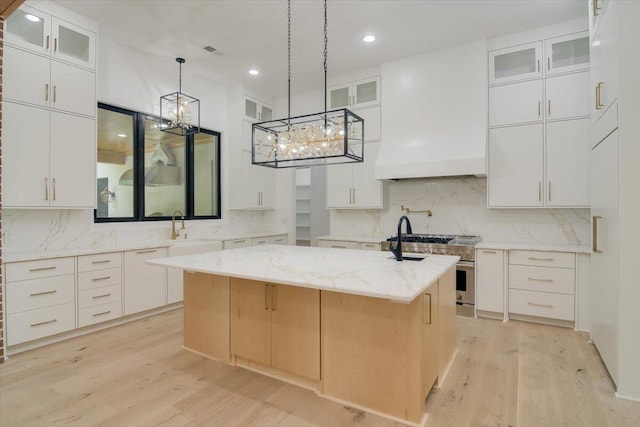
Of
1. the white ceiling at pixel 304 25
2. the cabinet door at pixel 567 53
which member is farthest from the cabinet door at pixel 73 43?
the cabinet door at pixel 567 53

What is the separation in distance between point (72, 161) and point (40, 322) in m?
1.53

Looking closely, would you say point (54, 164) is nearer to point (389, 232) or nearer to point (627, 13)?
point (389, 232)

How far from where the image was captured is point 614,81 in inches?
91.7

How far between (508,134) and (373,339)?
316cm

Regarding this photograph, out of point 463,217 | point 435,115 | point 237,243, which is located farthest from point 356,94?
point 237,243

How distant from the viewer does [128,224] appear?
418 cm

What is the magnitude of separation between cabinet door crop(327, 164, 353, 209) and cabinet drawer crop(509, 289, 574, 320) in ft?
7.87

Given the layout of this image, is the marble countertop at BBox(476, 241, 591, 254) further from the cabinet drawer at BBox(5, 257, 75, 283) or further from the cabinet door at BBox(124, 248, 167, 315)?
the cabinet drawer at BBox(5, 257, 75, 283)

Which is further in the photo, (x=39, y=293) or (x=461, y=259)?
(x=461, y=259)

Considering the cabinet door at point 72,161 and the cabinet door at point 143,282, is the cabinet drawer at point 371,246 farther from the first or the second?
the cabinet door at point 72,161

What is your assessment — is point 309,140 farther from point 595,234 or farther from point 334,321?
point 595,234

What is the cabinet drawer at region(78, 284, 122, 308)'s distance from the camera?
11.0ft

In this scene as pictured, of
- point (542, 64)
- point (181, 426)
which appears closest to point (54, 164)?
point (181, 426)

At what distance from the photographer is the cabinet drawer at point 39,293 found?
2898 mm
